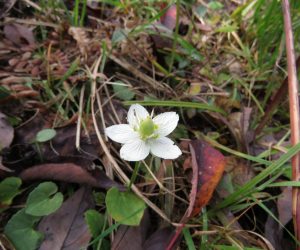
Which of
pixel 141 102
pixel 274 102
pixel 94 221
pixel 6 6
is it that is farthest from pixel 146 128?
pixel 6 6

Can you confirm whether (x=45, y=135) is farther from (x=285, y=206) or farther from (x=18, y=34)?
(x=285, y=206)

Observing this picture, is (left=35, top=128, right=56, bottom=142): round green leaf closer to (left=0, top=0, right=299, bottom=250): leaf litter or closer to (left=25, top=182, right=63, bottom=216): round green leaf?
(left=0, top=0, right=299, bottom=250): leaf litter

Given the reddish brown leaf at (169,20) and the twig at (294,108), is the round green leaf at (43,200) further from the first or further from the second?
the reddish brown leaf at (169,20)

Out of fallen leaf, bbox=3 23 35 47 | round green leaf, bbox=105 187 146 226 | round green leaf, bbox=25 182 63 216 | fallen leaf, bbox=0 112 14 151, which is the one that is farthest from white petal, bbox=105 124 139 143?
fallen leaf, bbox=3 23 35 47

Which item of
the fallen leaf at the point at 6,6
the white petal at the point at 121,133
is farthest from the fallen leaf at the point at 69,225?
the fallen leaf at the point at 6,6

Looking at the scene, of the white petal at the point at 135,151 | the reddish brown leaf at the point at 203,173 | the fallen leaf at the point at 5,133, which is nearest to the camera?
the white petal at the point at 135,151

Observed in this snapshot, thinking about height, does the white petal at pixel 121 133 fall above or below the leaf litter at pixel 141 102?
above
